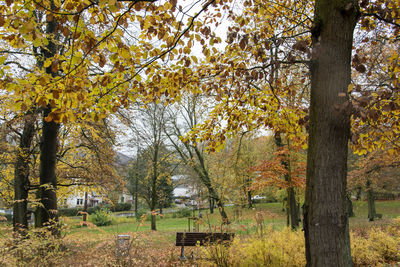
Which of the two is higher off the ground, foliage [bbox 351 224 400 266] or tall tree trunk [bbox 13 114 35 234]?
tall tree trunk [bbox 13 114 35 234]

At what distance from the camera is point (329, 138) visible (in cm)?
264

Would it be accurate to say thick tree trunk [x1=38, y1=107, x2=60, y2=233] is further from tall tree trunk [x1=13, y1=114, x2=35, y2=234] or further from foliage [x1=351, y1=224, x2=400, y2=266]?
foliage [x1=351, y1=224, x2=400, y2=266]

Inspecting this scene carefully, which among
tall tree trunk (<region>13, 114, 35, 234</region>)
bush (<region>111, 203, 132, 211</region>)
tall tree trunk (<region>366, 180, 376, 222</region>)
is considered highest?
tall tree trunk (<region>13, 114, 35, 234</region>)

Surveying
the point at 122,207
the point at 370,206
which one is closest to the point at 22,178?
the point at 370,206

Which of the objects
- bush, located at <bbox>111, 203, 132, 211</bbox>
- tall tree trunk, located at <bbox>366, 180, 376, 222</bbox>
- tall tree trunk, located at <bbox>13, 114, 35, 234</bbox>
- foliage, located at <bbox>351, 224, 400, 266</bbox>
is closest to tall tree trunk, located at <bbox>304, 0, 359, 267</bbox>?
foliage, located at <bbox>351, 224, 400, 266</bbox>

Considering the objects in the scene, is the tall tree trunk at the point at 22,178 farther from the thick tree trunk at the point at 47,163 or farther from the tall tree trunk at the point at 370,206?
the tall tree trunk at the point at 370,206

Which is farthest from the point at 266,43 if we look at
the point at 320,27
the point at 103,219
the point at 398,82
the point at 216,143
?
the point at 103,219

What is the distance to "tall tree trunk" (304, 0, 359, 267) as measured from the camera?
8.23 feet

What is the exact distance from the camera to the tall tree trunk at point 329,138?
2510 millimetres

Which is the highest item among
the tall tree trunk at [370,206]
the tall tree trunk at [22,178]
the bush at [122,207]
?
the tall tree trunk at [22,178]

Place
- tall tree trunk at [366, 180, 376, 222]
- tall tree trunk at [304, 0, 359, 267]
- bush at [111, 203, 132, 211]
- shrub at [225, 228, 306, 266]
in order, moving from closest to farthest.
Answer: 1. tall tree trunk at [304, 0, 359, 267]
2. shrub at [225, 228, 306, 266]
3. tall tree trunk at [366, 180, 376, 222]
4. bush at [111, 203, 132, 211]

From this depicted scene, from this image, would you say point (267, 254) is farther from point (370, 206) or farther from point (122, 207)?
point (122, 207)

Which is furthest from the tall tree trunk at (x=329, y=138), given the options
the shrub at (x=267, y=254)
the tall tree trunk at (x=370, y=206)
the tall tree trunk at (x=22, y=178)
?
the tall tree trunk at (x=370, y=206)

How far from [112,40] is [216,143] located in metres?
2.61
